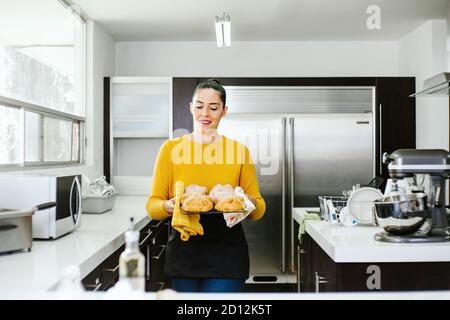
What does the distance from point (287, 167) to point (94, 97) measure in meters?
1.39

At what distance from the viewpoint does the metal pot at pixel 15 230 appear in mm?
1048

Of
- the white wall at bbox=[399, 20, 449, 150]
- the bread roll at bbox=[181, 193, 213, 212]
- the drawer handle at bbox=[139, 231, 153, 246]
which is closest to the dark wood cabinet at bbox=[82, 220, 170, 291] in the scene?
the drawer handle at bbox=[139, 231, 153, 246]

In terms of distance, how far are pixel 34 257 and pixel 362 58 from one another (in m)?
2.84

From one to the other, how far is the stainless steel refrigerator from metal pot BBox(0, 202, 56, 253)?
69.7 inches

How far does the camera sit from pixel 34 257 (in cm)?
107

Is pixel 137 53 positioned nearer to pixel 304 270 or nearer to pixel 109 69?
pixel 109 69

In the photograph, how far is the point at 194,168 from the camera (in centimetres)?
108

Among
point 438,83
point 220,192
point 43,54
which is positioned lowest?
point 220,192

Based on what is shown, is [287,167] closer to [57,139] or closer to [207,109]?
[57,139]

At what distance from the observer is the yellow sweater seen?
1.08 meters

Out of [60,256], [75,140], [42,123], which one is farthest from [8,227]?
[75,140]

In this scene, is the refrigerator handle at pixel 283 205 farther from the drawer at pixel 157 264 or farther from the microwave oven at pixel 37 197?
the microwave oven at pixel 37 197

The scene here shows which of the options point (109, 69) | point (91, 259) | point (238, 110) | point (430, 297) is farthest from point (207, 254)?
point (109, 69)

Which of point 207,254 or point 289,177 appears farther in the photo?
point 289,177
